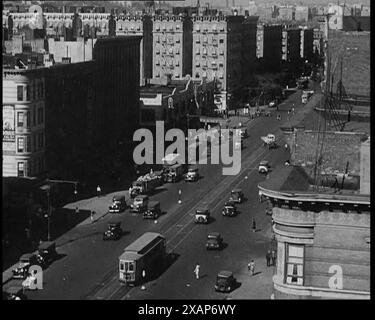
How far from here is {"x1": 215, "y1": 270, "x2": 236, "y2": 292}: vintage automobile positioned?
1900cm

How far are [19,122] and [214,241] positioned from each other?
810 centimetres

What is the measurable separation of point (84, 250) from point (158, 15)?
119 feet

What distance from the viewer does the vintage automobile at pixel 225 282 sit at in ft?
62.3

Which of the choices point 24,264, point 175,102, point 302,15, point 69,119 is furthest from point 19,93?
point 302,15

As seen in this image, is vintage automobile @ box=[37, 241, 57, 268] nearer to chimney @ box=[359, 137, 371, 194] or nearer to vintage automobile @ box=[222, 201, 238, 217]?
vintage automobile @ box=[222, 201, 238, 217]

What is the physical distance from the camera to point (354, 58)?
49.2 feet

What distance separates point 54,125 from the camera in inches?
1181

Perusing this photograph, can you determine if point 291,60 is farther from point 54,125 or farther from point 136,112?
point 54,125

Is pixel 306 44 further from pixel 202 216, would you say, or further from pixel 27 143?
pixel 202 216

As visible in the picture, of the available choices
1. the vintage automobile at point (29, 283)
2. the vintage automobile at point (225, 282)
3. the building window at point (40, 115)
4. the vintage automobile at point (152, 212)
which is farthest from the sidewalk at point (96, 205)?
the vintage automobile at point (225, 282)

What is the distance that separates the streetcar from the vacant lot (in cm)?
664

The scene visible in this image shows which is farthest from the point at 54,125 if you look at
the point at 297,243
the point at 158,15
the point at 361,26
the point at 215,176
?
the point at 158,15

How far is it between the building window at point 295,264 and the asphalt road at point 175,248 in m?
7.72

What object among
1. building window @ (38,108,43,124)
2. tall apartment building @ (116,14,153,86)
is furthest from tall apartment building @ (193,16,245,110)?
building window @ (38,108,43,124)
